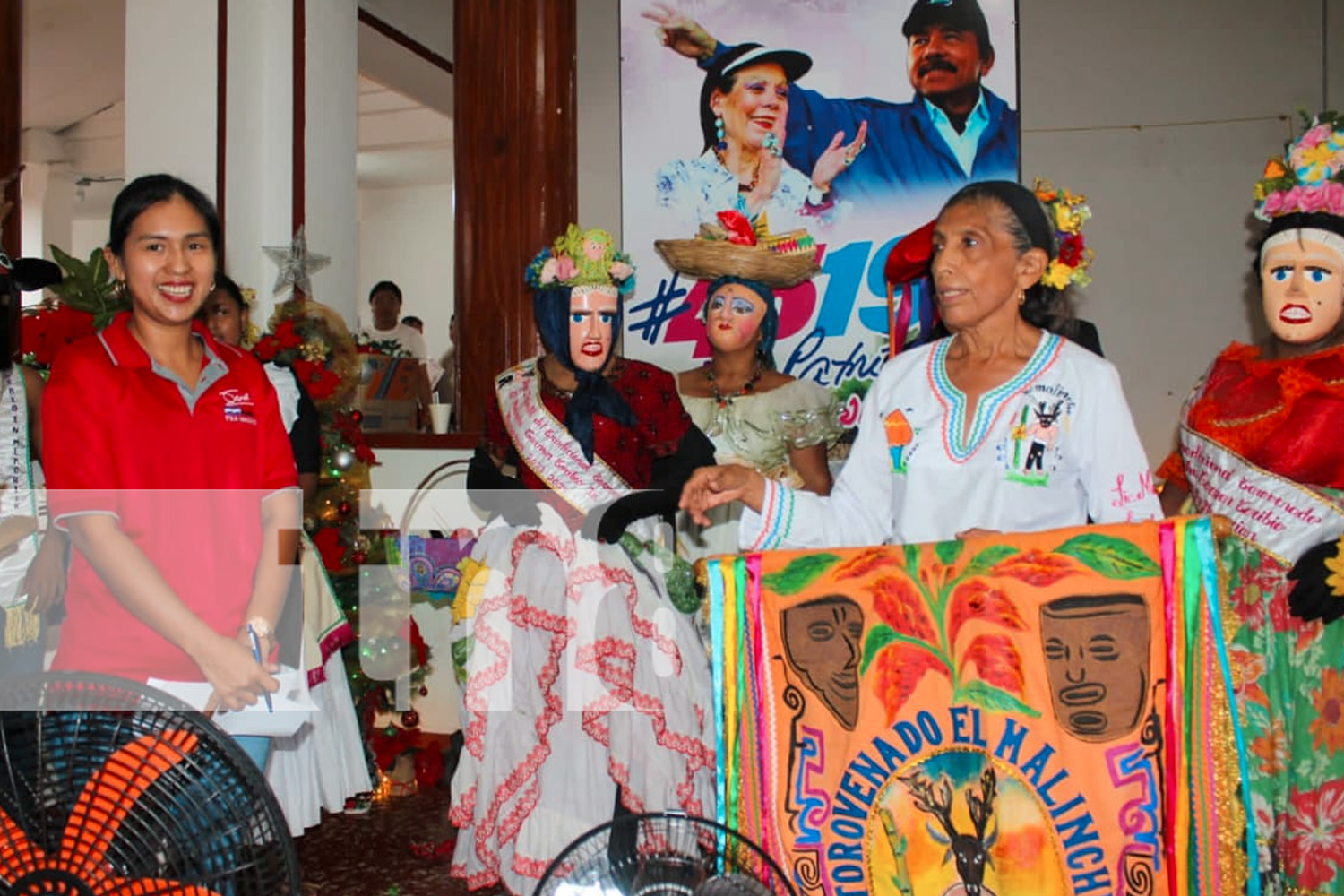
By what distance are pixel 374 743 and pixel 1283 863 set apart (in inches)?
120

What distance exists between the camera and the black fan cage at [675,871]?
1752mm

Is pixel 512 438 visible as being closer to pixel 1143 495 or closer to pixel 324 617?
pixel 324 617

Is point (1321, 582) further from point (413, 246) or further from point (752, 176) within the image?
point (413, 246)

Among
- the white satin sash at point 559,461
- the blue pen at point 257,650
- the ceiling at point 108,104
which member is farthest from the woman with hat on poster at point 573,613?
the ceiling at point 108,104

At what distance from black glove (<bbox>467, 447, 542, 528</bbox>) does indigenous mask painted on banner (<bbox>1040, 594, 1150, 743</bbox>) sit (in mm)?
1681

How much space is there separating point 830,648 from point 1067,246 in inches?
41.3

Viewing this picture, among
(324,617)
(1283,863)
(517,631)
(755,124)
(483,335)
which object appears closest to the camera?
(1283,863)

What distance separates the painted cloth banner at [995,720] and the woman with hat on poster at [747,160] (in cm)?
309

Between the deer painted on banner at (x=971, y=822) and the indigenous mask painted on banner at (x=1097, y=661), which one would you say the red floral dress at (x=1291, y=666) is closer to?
the indigenous mask painted on banner at (x=1097, y=661)

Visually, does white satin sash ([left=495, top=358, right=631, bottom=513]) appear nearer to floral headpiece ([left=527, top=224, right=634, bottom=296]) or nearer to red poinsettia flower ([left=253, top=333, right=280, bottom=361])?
floral headpiece ([left=527, top=224, right=634, bottom=296])

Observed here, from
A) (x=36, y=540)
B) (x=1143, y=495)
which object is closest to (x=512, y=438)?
(x=36, y=540)

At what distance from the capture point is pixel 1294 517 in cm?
273

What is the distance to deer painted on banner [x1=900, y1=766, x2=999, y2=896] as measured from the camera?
195 cm

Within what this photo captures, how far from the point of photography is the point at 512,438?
3328 millimetres
